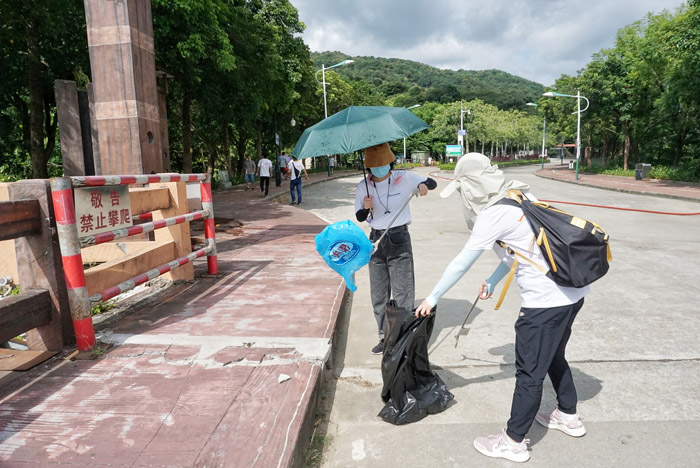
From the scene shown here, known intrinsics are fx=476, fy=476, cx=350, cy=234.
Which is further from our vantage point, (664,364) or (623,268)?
(623,268)

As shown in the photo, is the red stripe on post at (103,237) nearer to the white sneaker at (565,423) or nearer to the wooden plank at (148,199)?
the wooden plank at (148,199)

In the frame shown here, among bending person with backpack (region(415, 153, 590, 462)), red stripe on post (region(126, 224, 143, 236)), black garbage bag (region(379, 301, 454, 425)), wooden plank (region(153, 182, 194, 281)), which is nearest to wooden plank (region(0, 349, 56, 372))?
red stripe on post (region(126, 224, 143, 236))

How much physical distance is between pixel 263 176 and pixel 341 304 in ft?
45.6

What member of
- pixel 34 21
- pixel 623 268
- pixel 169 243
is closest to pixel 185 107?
pixel 34 21

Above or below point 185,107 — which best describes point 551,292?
below

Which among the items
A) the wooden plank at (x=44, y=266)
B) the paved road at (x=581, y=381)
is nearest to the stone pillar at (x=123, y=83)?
the wooden plank at (x=44, y=266)

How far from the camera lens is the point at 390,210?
12.3 feet

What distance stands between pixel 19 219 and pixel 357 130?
7.73 feet

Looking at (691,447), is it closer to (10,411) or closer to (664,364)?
(664,364)

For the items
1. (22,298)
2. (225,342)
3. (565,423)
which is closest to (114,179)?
(22,298)

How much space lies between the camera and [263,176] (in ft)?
59.0

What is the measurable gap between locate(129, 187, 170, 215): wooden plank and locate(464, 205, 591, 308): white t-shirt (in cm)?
337

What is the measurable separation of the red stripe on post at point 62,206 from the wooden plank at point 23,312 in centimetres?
51

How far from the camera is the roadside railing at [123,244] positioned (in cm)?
327
